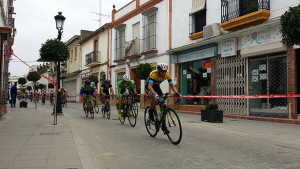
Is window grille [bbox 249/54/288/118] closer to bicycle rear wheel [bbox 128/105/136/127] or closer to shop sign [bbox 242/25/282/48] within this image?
shop sign [bbox 242/25/282/48]

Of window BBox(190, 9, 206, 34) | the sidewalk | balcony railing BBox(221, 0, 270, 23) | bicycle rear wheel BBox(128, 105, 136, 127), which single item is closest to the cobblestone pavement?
the sidewalk

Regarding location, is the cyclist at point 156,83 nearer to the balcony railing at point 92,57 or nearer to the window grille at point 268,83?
the window grille at point 268,83

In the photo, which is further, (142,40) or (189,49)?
(142,40)

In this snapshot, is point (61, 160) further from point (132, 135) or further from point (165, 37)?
point (165, 37)

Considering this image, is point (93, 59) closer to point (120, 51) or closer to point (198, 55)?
point (120, 51)

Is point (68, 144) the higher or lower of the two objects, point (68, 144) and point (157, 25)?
the lower

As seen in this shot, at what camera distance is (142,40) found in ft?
71.2

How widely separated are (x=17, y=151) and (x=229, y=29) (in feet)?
35.1

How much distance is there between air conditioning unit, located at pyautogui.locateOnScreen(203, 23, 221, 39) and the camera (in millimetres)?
14266

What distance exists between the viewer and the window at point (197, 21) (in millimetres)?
15914

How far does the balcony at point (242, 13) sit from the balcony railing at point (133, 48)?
9.07 meters

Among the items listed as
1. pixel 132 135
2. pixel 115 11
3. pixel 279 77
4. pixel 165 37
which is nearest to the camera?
pixel 132 135

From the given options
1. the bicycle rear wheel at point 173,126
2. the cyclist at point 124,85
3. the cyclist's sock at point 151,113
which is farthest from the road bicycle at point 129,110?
the bicycle rear wheel at point 173,126

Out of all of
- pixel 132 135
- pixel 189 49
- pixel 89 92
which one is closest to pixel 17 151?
pixel 132 135
